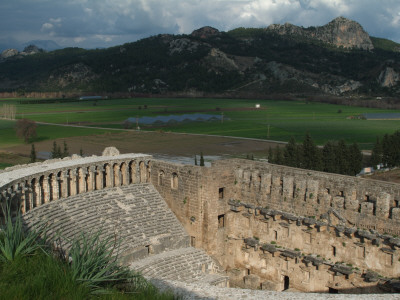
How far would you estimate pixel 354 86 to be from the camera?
189 metres

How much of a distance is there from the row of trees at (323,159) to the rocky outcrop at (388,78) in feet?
481

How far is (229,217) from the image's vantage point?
99.0ft

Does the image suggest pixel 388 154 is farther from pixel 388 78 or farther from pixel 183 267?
pixel 388 78

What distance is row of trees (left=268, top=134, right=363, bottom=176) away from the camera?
5175 cm

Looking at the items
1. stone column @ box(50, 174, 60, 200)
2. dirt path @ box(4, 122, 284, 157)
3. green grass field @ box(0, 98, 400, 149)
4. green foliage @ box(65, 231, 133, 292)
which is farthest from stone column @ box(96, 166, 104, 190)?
green grass field @ box(0, 98, 400, 149)

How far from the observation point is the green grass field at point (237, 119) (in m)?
91.7

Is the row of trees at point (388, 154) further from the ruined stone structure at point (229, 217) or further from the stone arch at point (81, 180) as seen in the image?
the stone arch at point (81, 180)

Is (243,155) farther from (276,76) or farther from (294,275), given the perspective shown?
(276,76)

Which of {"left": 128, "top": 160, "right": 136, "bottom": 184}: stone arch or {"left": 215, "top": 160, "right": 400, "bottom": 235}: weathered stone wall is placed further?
{"left": 128, "top": 160, "right": 136, "bottom": 184}: stone arch

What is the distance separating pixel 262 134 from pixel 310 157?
130 ft

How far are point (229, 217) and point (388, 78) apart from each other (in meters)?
177

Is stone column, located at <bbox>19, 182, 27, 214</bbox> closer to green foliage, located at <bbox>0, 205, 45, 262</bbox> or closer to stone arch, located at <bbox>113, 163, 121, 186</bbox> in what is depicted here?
stone arch, located at <bbox>113, 163, 121, 186</bbox>

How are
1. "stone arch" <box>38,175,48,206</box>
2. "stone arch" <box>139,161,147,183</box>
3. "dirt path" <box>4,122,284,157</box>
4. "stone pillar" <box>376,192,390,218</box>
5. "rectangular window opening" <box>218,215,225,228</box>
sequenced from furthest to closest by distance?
"dirt path" <box>4,122,284,157</box>
"stone arch" <box>139,161,147,183</box>
"rectangular window opening" <box>218,215,225,228</box>
"stone arch" <box>38,175,48,206</box>
"stone pillar" <box>376,192,390,218</box>

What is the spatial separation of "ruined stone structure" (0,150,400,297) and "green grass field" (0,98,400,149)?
175ft
